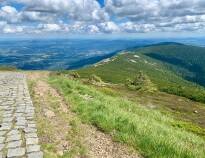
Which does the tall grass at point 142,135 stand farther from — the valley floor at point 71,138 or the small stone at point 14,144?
the small stone at point 14,144

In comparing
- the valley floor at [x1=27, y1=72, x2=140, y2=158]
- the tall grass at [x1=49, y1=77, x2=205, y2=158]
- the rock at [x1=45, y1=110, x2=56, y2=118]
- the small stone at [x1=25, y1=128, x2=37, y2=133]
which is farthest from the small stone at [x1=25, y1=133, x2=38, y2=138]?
the rock at [x1=45, y1=110, x2=56, y2=118]

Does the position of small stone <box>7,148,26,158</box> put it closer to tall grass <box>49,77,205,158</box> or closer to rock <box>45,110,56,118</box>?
tall grass <box>49,77,205,158</box>

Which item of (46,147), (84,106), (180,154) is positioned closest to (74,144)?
(46,147)

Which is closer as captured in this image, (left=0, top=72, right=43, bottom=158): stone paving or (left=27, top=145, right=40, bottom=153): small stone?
(left=0, top=72, right=43, bottom=158): stone paving

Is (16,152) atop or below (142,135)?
atop

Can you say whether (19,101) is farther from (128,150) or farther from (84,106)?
(128,150)

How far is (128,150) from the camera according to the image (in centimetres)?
1041

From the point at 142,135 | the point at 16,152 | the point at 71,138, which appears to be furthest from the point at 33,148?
the point at 142,135

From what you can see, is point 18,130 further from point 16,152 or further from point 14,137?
point 16,152

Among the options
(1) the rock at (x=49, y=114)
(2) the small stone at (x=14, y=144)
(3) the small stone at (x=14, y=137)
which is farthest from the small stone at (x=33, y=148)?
(1) the rock at (x=49, y=114)

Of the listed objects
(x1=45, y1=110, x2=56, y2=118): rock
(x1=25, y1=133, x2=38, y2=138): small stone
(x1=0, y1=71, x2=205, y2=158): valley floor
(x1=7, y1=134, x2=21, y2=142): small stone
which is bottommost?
(x1=45, y1=110, x2=56, y2=118): rock

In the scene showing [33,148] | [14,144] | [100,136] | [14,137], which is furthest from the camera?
[100,136]

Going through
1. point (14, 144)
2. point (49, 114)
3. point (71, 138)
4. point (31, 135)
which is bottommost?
point (49, 114)

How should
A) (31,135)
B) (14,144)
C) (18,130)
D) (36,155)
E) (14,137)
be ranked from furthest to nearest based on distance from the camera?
(18,130) → (31,135) → (14,137) → (14,144) → (36,155)
